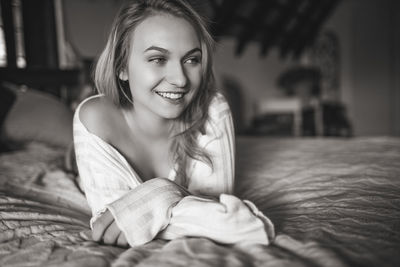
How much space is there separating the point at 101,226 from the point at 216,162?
0.41 metres

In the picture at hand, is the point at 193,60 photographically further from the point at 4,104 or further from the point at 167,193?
the point at 4,104

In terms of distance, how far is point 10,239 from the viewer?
2.28 ft

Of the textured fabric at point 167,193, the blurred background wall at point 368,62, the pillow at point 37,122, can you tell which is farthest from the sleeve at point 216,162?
the blurred background wall at point 368,62

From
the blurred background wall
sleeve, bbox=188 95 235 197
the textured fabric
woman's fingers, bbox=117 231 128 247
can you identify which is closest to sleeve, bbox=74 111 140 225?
the textured fabric

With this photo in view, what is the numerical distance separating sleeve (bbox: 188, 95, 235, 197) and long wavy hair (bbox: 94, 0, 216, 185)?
0.02 metres

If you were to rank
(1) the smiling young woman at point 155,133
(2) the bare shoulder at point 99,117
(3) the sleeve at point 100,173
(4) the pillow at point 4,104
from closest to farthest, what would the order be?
(1) the smiling young woman at point 155,133 < (3) the sleeve at point 100,173 < (2) the bare shoulder at point 99,117 < (4) the pillow at point 4,104

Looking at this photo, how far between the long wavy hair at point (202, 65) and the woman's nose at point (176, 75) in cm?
13

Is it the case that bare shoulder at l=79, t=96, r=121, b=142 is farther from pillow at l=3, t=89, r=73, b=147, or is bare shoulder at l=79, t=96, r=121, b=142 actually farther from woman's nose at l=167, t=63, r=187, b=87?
pillow at l=3, t=89, r=73, b=147

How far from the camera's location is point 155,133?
42.8 inches

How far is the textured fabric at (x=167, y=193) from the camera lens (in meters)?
0.60

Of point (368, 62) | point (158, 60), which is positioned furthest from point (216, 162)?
point (368, 62)

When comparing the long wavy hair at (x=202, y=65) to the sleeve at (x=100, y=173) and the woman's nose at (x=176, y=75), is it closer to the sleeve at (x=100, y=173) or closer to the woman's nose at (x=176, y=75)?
the woman's nose at (x=176, y=75)

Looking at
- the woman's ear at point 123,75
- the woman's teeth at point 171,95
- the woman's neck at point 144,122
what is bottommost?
the woman's neck at point 144,122

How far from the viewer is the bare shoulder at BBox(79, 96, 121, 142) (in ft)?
2.86
